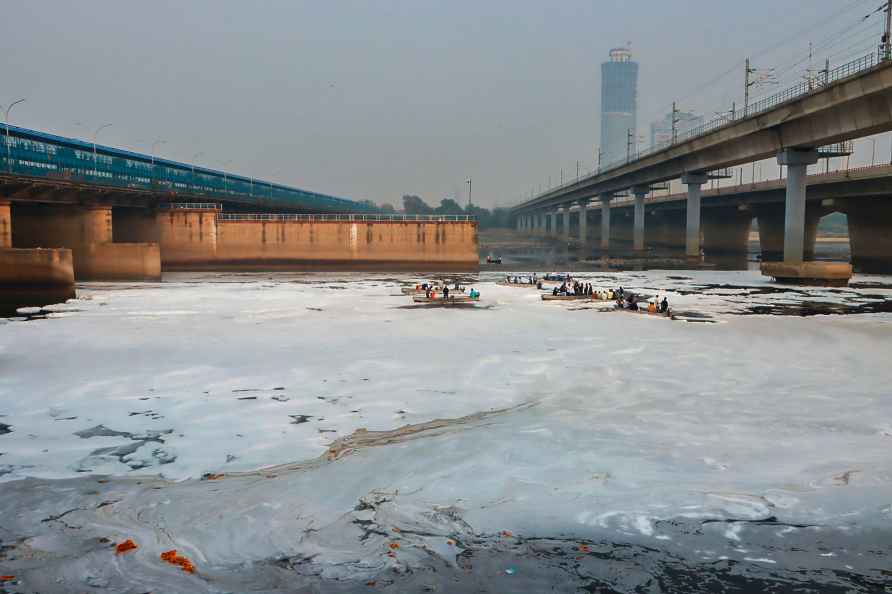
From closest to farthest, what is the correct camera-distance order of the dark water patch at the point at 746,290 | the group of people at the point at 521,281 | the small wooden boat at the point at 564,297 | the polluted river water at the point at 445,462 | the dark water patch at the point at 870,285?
the polluted river water at the point at 445,462 < the small wooden boat at the point at 564,297 < the dark water patch at the point at 746,290 < the dark water patch at the point at 870,285 < the group of people at the point at 521,281

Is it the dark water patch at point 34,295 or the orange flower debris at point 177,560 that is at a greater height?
the dark water patch at point 34,295

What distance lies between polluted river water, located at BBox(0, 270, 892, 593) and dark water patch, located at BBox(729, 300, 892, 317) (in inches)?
352

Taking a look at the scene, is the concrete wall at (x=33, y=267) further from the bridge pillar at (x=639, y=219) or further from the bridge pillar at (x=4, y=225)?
the bridge pillar at (x=639, y=219)

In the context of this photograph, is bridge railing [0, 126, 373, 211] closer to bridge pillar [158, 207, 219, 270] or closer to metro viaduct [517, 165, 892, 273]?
bridge pillar [158, 207, 219, 270]

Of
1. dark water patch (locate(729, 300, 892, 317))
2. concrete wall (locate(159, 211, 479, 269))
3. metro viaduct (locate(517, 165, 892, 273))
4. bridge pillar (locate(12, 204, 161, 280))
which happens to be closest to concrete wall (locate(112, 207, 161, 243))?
concrete wall (locate(159, 211, 479, 269))

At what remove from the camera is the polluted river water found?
11.1m

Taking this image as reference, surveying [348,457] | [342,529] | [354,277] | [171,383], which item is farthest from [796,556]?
[354,277]

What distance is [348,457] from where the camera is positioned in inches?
630

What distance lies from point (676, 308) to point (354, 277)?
37.3m

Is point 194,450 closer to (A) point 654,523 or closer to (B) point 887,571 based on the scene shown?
(A) point 654,523

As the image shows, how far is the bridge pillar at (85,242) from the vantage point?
217ft

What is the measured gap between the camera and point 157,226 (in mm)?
83562

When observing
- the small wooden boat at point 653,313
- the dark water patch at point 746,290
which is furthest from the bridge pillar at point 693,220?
the small wooden boat at point 653,313

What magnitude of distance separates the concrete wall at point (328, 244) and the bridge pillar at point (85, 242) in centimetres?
1623
